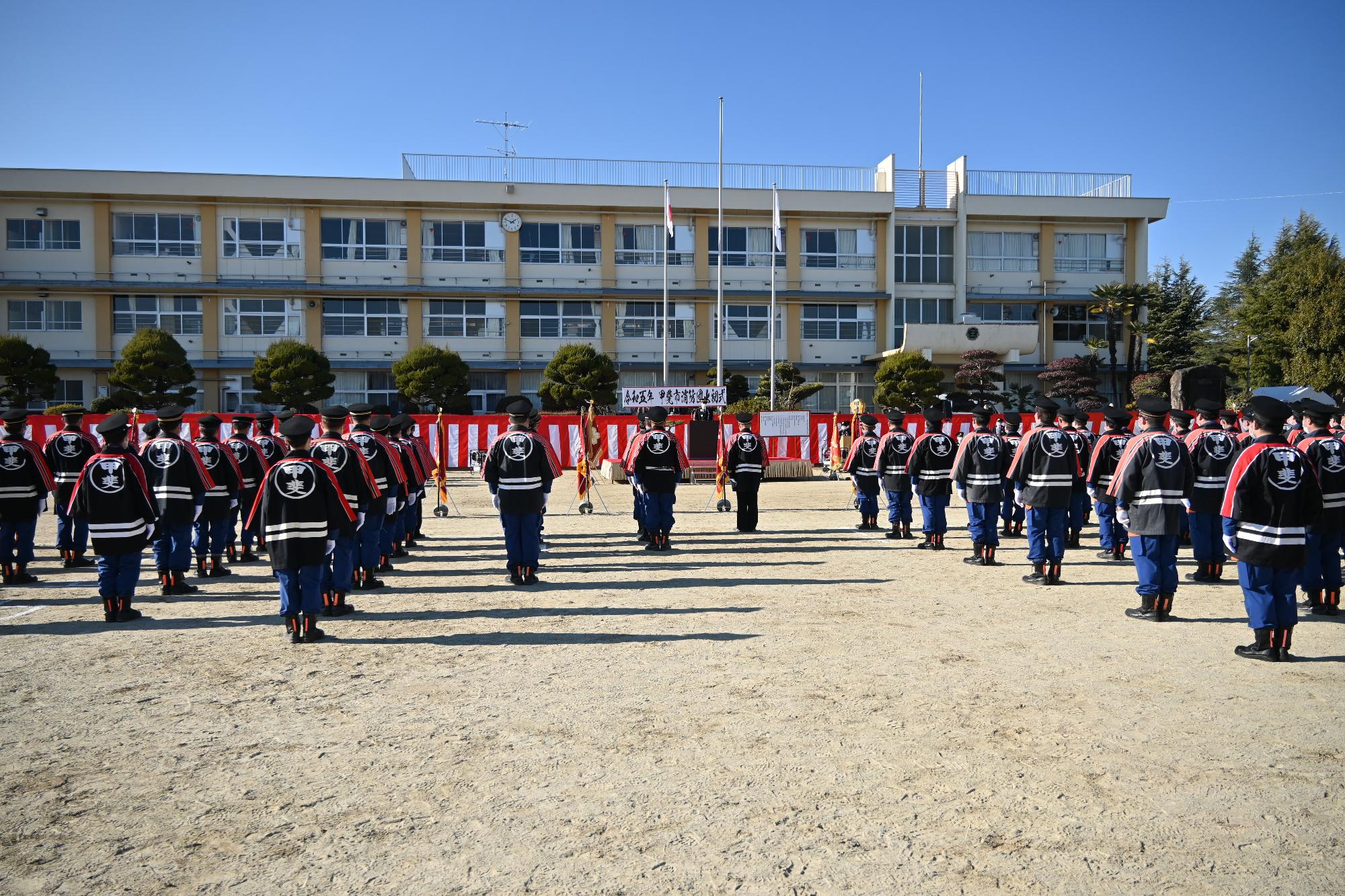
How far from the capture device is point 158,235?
43.2 meters

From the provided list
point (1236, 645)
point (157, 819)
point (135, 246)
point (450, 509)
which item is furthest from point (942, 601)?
point (135, 246)

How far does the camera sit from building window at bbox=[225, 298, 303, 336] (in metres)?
43.7

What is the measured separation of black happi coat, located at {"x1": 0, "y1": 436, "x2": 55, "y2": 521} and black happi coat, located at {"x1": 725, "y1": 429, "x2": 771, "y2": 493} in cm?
942

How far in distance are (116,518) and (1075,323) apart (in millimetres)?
50292

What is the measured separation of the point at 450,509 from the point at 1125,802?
16750 mm

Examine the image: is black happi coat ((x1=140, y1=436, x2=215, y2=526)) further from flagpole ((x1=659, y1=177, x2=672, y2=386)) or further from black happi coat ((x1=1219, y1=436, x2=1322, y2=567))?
flagpole ((x1=659, y1=177, x2=672, y2=386))

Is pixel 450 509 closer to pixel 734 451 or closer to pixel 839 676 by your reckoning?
pixel 734 451

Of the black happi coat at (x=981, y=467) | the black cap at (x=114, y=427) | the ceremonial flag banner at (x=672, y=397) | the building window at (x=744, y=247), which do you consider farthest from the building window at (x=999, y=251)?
the black cap at (x=114, y=427)

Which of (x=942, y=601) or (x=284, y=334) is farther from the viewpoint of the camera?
(x=284, y=334)

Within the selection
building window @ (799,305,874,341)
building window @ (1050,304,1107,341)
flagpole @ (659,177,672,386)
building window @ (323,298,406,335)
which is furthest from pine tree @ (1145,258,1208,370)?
building window @ (323,298,406,335)

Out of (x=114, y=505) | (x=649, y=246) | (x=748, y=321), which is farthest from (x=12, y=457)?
(x=748, y=321)

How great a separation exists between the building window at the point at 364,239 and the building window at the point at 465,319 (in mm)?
3150

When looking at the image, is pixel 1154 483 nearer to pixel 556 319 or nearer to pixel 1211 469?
pixel 1211 469

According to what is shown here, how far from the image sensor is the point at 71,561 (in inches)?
471
